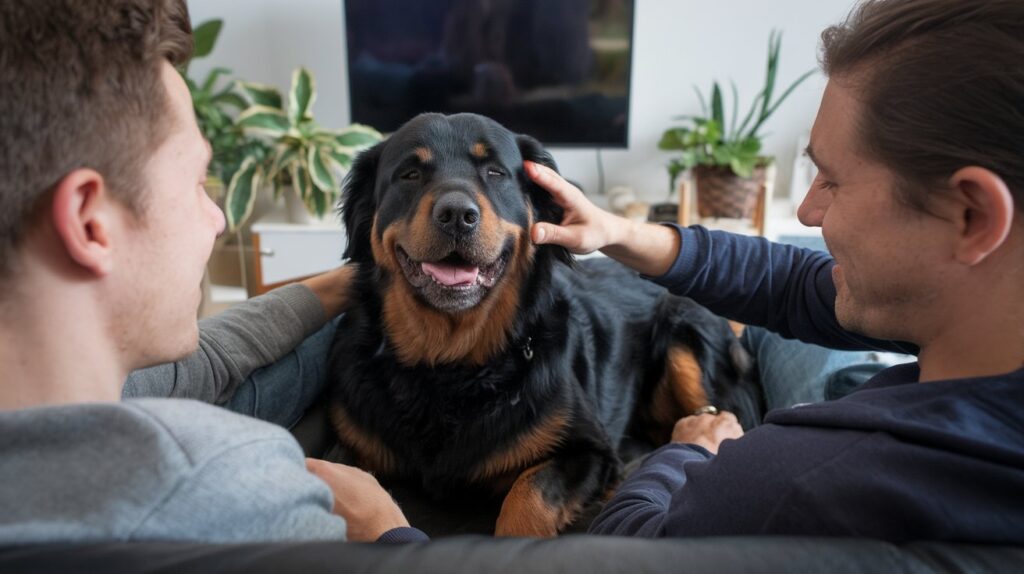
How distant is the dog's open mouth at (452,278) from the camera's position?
1584mm

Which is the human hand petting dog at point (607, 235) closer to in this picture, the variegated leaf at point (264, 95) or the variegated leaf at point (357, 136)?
the variegated leaf at point (357, 136)

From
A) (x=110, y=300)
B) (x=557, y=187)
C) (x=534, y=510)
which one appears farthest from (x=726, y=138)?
(x=110, y=300)

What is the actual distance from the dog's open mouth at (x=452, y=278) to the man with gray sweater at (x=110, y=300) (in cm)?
74

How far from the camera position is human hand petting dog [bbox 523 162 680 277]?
4.73 feet

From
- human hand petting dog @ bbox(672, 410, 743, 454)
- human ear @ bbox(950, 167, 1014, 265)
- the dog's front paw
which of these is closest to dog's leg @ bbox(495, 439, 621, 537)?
the dog's front paw

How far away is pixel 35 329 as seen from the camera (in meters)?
0.67

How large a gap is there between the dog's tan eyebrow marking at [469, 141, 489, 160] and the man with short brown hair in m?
0.86

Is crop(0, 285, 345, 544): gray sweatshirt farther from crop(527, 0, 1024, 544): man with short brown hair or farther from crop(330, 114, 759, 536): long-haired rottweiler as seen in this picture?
crop(330, 114, 759, 536): long-haired rottweiler

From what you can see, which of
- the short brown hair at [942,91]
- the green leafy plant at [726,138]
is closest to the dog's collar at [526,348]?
the short brown hair at [942,91]

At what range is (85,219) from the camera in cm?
67

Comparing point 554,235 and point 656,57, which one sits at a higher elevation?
point 656,57

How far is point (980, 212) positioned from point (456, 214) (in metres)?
0.97

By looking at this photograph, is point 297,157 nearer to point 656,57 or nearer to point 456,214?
point 656,57

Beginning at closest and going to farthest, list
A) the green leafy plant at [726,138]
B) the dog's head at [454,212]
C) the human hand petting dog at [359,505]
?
1. the human hand petting dog at [359,505]
2. the dog's head at [454,212]
3. the green leafy plant at [726,138]
